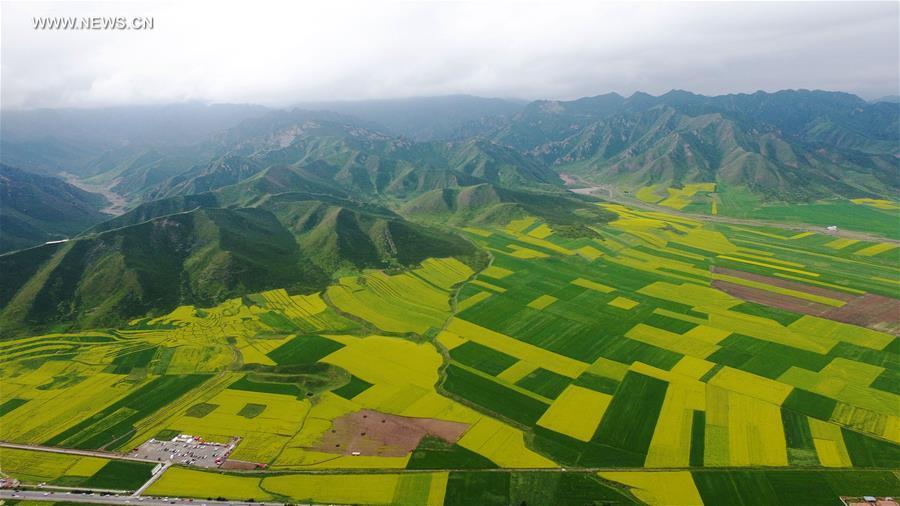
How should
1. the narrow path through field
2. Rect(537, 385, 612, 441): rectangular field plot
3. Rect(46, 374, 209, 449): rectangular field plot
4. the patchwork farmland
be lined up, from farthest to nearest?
Rect(46, 374, 209, 449): rectangular field plot
Rect(537, 385, 612, 441): rectangular field plot
the narrow path through field
the patchwork farmland

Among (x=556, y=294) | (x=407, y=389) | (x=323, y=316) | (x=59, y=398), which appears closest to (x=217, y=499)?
(x=407, y=389)

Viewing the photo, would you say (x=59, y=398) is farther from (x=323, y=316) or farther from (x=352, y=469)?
(x=352, y=469)

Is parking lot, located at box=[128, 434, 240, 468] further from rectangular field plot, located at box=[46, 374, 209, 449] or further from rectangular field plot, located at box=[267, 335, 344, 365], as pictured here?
rectangular field plot, located at box=[267, 335, 344, 365]

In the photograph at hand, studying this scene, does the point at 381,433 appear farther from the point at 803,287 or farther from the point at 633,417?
the point at 803,287

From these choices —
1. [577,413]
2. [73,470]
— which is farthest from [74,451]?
[577,413]

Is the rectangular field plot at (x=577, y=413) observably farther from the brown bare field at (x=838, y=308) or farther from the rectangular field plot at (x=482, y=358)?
the brown bare field at (x=838, y=308)

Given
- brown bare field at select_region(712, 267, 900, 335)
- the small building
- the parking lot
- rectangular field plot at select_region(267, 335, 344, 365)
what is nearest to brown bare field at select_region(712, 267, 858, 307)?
brown bare field at select_region(712, 267, 900, 335)

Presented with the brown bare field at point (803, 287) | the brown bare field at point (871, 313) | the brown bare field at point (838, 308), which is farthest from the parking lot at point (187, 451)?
the brown bare field at point (803, 287)
